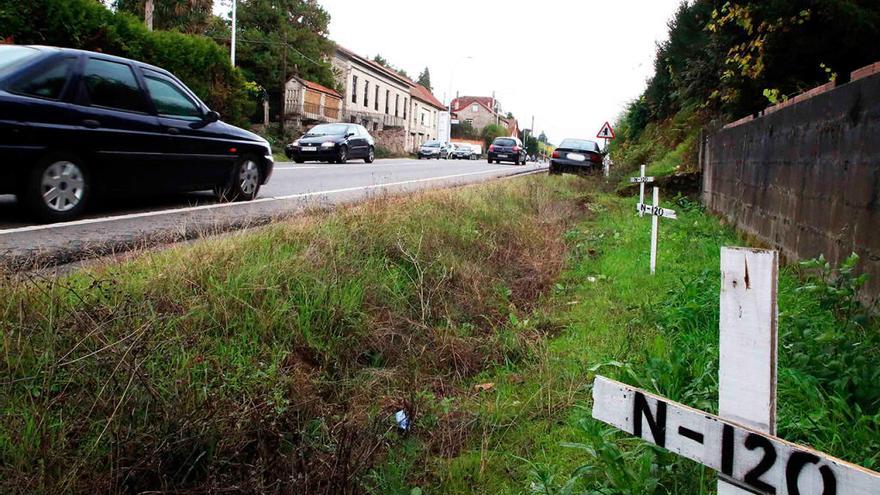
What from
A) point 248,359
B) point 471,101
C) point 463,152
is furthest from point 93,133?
point 471,101

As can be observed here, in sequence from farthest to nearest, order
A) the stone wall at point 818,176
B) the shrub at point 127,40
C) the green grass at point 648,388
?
1. the shrub at point 127,40
2. the stone wall at point 818,176
3. the green grass at point 648,388

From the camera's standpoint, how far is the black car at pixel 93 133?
545 cm

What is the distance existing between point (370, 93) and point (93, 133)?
52.7 meters

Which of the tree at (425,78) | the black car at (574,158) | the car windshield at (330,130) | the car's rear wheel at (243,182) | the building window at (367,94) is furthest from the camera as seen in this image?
the tree at (425,78)

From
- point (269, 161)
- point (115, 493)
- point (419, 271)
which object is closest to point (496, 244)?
point (419, 271)

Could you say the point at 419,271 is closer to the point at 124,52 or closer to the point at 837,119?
the point at 837,119

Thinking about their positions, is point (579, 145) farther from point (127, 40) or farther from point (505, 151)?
point (127, 40)

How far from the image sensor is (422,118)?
72438 millimetres

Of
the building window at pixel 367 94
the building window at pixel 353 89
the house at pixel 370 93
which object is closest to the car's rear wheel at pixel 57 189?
the house at pixel 370 93

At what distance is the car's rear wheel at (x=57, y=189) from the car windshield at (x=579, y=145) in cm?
1690

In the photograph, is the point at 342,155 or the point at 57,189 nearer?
the point at 57,189

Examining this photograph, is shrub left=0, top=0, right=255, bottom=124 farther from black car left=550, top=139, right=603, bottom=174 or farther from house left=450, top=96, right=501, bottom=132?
house left=450, top=96, right=501, bottom=132

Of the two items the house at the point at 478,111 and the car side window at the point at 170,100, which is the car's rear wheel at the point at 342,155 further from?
the house at the point at 478,111

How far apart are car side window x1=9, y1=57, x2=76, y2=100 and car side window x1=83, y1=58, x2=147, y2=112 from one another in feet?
0.64
